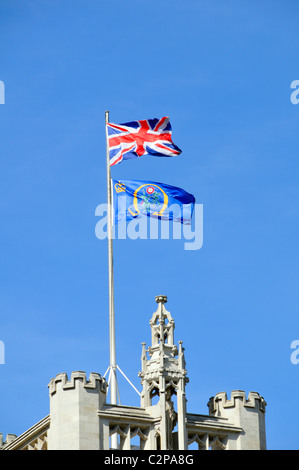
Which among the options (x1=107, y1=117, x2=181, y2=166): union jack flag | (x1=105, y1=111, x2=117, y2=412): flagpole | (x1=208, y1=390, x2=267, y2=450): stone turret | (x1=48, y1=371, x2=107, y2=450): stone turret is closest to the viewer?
(x1=48, y1=371, x2=107, y2=450): stone turret

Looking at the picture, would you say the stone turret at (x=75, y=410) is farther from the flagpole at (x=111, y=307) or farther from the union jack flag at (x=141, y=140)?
the union jack flag at (x=141, y=140)

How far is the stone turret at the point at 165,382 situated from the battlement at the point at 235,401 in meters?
4.43

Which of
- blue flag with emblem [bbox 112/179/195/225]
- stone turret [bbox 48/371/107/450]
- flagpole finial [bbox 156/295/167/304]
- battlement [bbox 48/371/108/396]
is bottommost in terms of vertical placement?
stone turret [bbox 48/371/107/450]

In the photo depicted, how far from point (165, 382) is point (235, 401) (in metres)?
5.89

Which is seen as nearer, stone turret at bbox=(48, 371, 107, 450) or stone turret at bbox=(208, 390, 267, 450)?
stone turret at bbox=(48, 371, 107, 450)

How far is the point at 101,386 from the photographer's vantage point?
349 feet

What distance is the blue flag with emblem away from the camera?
374 feet

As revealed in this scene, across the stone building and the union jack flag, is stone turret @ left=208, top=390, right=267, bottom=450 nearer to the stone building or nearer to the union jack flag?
the stone building

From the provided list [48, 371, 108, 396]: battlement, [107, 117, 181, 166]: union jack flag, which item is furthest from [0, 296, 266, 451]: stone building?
[107, 117, 181, 166]: union jack flag

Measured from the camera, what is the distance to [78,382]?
10575 cm

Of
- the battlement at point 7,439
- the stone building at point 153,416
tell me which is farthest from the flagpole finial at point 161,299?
the battlement at point 7,439

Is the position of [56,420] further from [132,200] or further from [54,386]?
[132,200]
